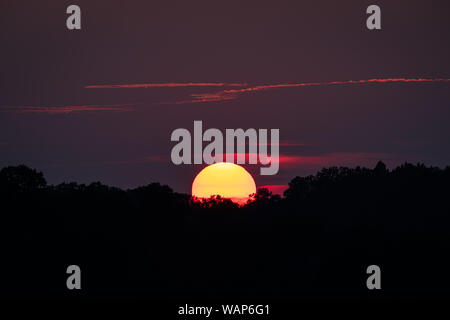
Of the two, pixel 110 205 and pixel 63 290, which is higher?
pixel 110 205

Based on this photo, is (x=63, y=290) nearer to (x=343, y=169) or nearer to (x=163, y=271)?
(x=163, y=271)

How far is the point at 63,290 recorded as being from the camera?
211 ft

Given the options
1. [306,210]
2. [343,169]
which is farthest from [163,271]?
[343,169]

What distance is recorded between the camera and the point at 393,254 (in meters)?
71.6

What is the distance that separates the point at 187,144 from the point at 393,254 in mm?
19060

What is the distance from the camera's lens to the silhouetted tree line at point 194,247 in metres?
67.3

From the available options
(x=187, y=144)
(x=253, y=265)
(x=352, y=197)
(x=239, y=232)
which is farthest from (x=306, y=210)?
(x=187, y=144)

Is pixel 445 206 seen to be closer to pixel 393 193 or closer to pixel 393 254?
pixel 393 193

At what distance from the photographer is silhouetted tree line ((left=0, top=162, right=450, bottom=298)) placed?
67312mm

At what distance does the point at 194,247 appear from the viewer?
75.9 m
